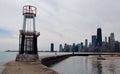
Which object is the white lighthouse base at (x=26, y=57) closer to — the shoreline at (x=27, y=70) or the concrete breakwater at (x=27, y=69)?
the concrete breakwater at (x=27, y=69)

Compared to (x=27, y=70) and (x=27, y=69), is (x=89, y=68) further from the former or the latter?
(x=27, y=70)

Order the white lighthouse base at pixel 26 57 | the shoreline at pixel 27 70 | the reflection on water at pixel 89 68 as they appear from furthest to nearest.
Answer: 1. the white lighthouse base at pixel 26 57
2. the reflection on water at pixel 89 68
3. the shoreline at pixel 27 70

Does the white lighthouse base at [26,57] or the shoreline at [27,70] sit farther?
the white lighthouse base at [26,57]

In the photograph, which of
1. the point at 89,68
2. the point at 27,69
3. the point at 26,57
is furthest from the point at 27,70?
the point at 89,68

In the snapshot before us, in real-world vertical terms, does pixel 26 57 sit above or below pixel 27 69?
above

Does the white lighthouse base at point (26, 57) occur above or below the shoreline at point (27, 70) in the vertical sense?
above

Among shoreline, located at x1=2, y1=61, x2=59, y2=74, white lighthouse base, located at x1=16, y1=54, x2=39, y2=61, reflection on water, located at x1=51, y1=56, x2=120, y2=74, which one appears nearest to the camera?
shoreline, located at x1=2, y1=61, x2=59, y2=74

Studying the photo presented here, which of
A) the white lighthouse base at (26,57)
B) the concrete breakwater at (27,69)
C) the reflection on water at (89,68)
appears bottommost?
the reflection on water at (89,68)

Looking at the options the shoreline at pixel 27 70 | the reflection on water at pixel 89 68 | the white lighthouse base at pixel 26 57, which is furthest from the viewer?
the white lighthouse base at pixel 26 57

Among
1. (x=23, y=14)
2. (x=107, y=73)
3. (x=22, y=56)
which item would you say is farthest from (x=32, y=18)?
(x=107, y=73)

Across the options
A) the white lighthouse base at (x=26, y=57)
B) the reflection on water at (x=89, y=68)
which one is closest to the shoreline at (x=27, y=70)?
the reflection on water at (x=89, y=68)

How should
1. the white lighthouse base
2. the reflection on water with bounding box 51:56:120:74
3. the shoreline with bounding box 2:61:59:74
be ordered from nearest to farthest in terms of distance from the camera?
the shoreline with bounding box 2:61:59:74, the reflection on water with bounding box 51:56:120:74, the white lighthouse base

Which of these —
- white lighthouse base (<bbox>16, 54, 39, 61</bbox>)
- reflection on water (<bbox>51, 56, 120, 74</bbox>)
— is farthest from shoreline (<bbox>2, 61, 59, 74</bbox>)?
white lighthouse base (<bbox>16, 54, 39, 61</bbox>)

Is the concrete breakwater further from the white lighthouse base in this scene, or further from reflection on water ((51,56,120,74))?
the white lighthouse base
